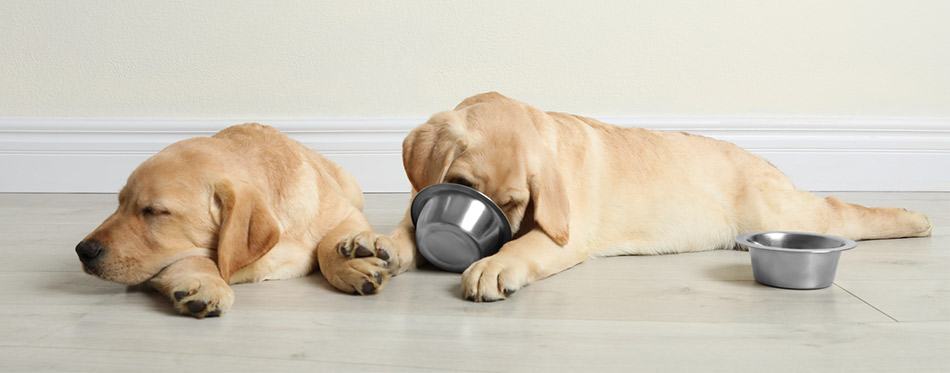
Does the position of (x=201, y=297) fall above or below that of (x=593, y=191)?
below

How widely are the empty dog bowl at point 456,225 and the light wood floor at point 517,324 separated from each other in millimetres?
81

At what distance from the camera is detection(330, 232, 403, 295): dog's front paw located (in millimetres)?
1882

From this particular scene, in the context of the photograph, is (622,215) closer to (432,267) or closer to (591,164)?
(591,164)

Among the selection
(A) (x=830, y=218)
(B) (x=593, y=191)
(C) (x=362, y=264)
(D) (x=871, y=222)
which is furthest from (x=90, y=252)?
(D) (x=871, y=222)

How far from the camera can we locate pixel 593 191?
239 centimetres

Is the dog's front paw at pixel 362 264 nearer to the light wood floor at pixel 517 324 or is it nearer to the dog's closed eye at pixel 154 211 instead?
the light wood floor at pixel 517 324

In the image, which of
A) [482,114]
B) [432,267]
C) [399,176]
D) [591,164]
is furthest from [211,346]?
[399,176]

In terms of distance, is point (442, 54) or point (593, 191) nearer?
point (593, 191)

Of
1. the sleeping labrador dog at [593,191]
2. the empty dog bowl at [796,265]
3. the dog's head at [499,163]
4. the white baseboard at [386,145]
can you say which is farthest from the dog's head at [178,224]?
the white baseboard at [386,145]

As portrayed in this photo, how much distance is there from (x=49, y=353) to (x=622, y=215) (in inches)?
69.3

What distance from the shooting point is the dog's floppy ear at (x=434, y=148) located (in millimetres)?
2092

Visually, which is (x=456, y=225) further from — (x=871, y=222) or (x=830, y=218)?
(x=871, y=222)

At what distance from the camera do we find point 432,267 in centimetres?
229

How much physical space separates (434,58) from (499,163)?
89.9 inches
